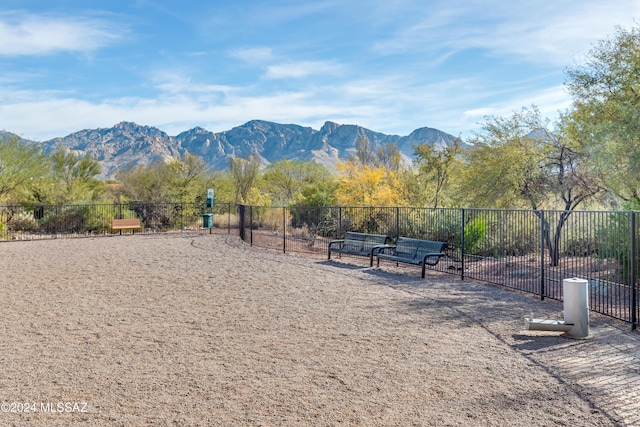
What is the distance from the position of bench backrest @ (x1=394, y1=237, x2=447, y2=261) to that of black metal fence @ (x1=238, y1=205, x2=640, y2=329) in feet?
2.22

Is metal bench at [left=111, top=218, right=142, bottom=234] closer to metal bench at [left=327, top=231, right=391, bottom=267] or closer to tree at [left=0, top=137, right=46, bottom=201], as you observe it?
tree at [left=0, top=137, right=46, bottom=201]

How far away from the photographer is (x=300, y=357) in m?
6.14

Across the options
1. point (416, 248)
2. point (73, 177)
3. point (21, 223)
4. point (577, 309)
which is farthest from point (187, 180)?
point (577, 309)

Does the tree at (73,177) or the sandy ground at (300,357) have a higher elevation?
the tree at (73,177)

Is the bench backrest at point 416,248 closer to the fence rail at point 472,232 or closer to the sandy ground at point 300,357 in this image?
the fence rail at point 472,232

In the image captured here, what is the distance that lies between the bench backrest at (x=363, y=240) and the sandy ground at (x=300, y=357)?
11.2 feet

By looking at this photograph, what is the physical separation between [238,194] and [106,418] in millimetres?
40162

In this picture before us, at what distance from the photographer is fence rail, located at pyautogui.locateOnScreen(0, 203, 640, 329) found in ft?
31.0

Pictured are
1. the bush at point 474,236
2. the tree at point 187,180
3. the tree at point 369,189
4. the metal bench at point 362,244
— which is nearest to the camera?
the metal bench at point 362,244

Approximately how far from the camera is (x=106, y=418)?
4453 millimetres

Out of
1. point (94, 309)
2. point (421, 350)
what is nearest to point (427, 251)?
point (421, 350)

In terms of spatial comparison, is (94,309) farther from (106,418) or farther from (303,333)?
(106,418)

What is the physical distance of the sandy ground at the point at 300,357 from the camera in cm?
461

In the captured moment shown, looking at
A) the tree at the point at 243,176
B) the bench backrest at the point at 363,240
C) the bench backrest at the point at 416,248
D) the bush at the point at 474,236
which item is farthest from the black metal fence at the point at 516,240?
the tree at the point at 243,176
